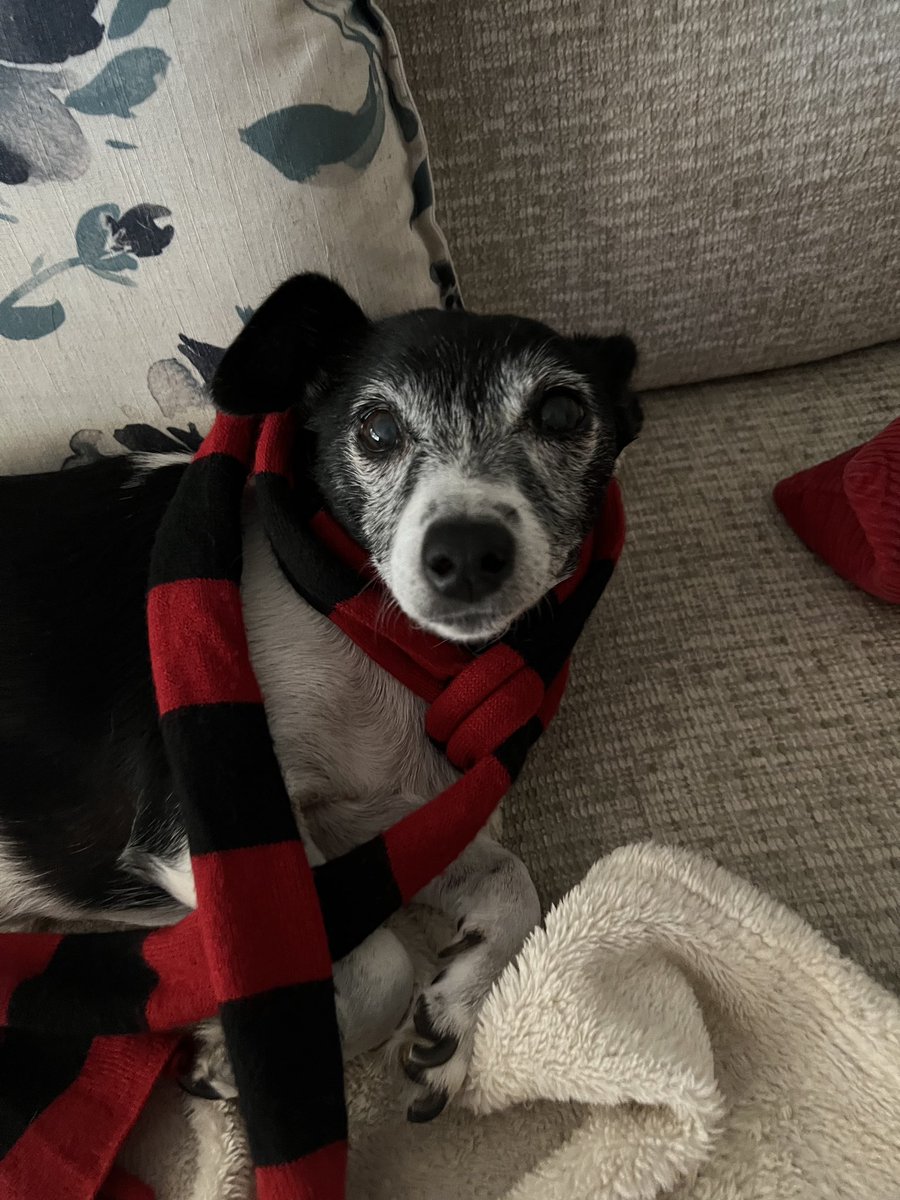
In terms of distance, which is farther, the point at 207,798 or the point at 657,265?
the point at 657,265

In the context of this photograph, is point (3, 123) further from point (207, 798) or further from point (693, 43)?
point (693, 43)

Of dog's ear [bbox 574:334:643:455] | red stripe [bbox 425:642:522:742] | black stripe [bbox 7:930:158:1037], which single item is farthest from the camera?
dog's ear [bbox 574:334:643:455]

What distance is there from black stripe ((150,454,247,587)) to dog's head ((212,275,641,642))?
0.29 ft

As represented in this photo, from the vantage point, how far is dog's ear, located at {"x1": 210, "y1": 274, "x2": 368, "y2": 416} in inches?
34.9

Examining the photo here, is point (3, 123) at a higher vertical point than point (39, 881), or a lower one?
higher

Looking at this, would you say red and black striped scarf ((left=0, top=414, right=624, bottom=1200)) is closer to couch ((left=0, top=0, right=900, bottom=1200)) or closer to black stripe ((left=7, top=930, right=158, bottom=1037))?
black stripe ((left=7, top=930, right=158, bottom=1037))

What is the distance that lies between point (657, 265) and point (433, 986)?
1089mm

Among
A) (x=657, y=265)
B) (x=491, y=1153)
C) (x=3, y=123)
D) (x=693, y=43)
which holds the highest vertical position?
(x=3, y=123)

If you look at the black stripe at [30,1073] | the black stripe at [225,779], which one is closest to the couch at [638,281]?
the black stripe at [30,1073]

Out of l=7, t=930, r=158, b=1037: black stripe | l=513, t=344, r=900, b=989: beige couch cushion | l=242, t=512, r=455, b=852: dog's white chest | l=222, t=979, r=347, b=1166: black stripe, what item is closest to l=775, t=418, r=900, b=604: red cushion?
l=513, t=344, r=900, b=989: beige couch cushion

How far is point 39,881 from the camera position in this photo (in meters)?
0.92

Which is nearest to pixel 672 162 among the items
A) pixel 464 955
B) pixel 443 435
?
pixel 443 435

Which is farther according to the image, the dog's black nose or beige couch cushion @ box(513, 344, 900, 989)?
beige couch cushion @ box(513, 344, 900, 989)

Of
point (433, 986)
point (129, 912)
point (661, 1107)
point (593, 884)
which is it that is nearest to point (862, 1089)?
point (661, 1107)
